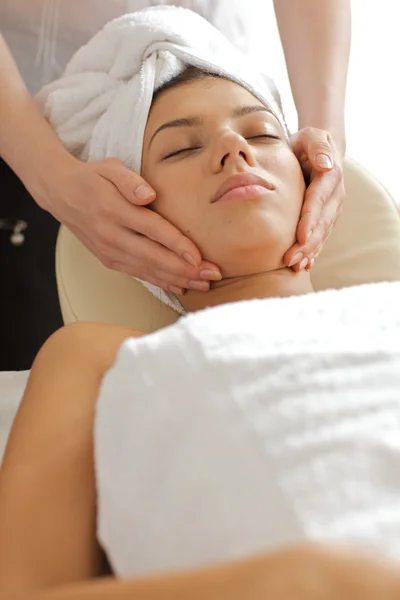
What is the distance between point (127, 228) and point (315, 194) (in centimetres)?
30

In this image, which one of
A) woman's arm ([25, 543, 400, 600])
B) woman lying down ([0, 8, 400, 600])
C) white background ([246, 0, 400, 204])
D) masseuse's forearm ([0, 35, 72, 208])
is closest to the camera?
woman's arm ([25, 543, 400, 600])

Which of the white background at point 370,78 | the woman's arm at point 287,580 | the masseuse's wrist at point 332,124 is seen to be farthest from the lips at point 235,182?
the white background at point 370,78

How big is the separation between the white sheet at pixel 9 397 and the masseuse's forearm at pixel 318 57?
740 millimetres

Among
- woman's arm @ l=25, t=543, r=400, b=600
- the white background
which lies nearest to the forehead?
the white background

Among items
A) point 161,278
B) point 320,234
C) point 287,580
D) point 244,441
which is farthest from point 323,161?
point 287,580

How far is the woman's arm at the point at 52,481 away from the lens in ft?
2.15

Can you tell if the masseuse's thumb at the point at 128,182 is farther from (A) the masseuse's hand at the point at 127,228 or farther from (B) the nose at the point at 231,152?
(B) the nose at the point at 231,152

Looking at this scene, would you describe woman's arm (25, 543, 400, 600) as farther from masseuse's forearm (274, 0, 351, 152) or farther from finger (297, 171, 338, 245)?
masseuse's forearm (274, 0, 351, 152)

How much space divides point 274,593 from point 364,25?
1.93 meters

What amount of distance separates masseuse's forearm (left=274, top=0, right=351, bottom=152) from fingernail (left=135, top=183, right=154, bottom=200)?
0.46 m

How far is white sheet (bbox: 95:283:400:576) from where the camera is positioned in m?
0.59

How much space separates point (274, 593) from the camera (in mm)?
456

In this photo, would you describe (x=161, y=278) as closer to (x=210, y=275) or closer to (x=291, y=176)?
(x=210, y=275)

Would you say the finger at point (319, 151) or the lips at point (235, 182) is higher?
the lips at point (235, 182)
